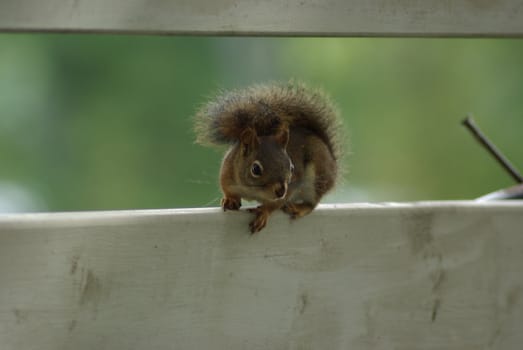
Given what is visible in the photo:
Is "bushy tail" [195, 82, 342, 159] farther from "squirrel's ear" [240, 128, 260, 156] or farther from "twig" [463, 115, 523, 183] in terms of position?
"twig" [463, 115, 523, 183]

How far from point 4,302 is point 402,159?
3516 millimetres

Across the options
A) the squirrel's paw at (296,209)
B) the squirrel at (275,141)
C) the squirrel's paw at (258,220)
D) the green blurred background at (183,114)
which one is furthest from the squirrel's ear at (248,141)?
the green blurred background at (183,114)

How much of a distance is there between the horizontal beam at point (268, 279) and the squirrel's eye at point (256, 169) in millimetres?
338

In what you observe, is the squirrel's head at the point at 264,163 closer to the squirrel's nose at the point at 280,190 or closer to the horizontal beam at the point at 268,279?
the squirrel's nose at the point at 280,190

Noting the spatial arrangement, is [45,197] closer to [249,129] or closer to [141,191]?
[141,191]

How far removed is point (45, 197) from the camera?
3.84 m

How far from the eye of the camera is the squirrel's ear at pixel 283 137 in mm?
1513

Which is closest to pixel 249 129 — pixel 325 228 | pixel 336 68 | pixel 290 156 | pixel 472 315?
pixel 290 156

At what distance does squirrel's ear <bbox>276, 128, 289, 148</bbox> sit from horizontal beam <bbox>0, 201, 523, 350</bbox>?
31 cm

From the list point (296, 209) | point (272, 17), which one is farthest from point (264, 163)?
point (272, 17)

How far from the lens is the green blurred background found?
3854mm

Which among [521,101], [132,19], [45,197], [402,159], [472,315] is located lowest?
[472,315]

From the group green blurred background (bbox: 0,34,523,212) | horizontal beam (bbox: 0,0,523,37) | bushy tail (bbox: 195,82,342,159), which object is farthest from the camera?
green blurred background (bbox: 0,34,523,212)

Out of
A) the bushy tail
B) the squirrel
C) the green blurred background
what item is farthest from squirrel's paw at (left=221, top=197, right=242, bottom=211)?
the green blurred background
